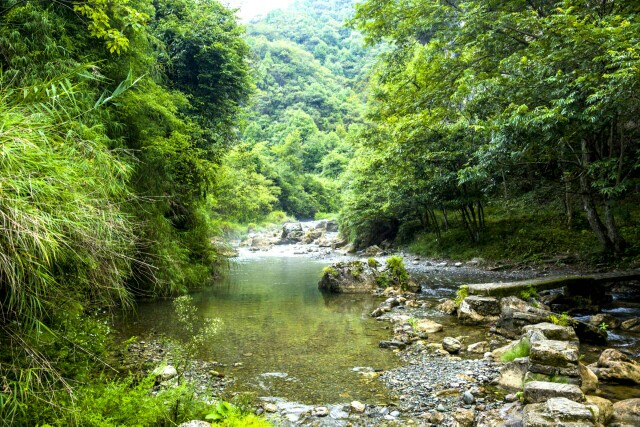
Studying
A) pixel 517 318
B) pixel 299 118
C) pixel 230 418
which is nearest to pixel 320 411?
pixel 230 418

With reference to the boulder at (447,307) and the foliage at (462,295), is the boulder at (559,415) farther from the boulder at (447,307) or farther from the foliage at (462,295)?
the foliage at (462,295)

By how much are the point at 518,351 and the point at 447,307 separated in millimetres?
3842

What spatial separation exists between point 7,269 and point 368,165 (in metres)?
16.9

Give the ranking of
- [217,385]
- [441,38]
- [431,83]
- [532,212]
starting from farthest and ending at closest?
[532,212] → [431,83] → [441,38] → [217,385]

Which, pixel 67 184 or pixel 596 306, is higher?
pixel 67 184

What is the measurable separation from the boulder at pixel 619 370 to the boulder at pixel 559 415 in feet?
6.72

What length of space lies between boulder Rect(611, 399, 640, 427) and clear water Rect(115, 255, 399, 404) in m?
2.25

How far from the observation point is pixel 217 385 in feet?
16.1

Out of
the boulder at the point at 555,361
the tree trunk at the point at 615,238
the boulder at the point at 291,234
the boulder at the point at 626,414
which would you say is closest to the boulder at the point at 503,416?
the boulder at the point at 555,361

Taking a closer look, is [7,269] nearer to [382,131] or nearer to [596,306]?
[596,306]

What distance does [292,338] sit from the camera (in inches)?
284

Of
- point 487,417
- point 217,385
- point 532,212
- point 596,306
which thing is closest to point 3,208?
point 217,385

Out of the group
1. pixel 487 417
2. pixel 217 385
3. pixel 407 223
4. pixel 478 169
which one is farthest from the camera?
pixel 407 223

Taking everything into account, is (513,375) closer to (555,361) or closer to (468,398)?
(555,361)
